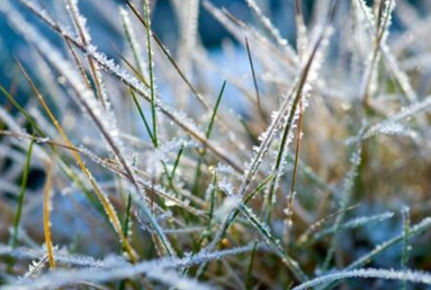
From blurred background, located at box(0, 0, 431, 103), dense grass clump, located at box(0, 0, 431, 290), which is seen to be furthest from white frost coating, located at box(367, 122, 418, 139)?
blurred background, located at box(0, 0, 431, 103)

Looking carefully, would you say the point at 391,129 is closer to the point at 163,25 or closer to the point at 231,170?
the point at 231,170

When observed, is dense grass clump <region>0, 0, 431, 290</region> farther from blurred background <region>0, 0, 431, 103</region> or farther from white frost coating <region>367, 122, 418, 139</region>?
blurred background <region>0, 0, 431, 103</region>

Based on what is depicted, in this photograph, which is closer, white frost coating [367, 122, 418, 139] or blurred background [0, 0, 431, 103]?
white frost coating [367, 122, 418, 139]

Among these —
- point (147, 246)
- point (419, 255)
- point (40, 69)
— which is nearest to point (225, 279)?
point (147, 246)

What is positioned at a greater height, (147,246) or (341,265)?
(147,246)

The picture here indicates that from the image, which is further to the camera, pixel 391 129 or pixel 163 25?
pixel 163 25

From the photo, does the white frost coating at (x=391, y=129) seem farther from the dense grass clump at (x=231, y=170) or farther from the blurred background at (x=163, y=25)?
the blurred background at (x=163, y=25)

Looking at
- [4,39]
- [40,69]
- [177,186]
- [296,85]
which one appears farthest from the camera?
[4,39]

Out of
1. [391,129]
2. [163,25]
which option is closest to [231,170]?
[391,129]

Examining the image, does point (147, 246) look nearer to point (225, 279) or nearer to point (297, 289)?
point (225, 279)
